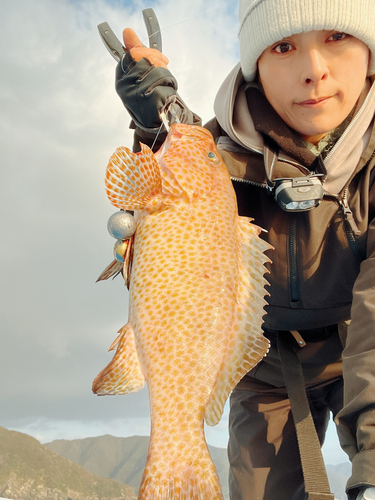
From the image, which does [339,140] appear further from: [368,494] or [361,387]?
[368,494]

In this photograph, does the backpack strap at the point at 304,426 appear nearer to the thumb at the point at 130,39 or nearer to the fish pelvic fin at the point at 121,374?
the fish pelvic fin at the point at 121,374

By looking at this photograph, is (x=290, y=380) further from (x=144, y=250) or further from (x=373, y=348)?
(x=144, y=250)

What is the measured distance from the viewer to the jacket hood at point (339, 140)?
300 centimetres

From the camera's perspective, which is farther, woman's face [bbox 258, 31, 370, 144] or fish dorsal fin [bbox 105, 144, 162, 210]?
woman's face [bbox 258, 31, 370, 144]

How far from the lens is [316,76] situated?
8.79 feet

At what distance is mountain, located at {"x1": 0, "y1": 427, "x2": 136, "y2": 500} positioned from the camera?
1955 cm

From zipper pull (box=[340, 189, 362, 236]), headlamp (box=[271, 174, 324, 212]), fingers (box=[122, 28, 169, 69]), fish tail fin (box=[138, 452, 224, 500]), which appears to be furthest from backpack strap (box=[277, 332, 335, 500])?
fingers (box=[122, 28, 169, 69])

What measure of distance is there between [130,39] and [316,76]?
1441mm

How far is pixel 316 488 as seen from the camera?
314 centimetres

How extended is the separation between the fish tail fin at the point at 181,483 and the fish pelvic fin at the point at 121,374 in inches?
14.5

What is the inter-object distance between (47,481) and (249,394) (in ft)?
68.5

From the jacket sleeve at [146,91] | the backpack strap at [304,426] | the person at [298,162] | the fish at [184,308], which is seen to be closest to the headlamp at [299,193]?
the person at [298,162]

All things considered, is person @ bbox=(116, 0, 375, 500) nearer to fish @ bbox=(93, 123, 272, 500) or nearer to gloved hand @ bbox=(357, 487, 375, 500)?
gloved hand @ bbox=(357, 487, 375, 500)

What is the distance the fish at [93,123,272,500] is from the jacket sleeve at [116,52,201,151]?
494mm
